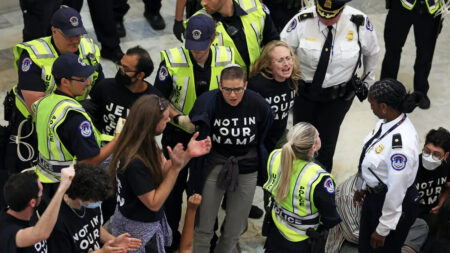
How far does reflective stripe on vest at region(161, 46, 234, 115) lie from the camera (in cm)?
438

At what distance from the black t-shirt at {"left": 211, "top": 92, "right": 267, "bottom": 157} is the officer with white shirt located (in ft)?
2.32

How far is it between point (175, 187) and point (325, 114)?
1284 millimetres

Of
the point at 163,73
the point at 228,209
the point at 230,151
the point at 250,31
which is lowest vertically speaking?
the point at 228,209

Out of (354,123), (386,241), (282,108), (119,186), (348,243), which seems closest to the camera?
(119,186)

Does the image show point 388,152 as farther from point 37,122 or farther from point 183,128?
point 37,122

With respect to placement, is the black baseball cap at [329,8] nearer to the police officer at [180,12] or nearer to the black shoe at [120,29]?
the police officer at [180,12]

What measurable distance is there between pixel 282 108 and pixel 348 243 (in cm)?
116

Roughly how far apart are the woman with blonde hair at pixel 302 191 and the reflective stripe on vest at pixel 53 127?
109 cm

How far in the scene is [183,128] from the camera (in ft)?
14.6

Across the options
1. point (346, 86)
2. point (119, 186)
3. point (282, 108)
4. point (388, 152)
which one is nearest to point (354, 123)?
point (346, 86)

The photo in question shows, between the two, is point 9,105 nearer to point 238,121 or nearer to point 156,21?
point 238,121

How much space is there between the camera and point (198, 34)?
14.1 feet

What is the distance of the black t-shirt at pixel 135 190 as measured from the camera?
3.55 meters

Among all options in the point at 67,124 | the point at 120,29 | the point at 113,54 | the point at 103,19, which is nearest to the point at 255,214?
the point at 67,124
